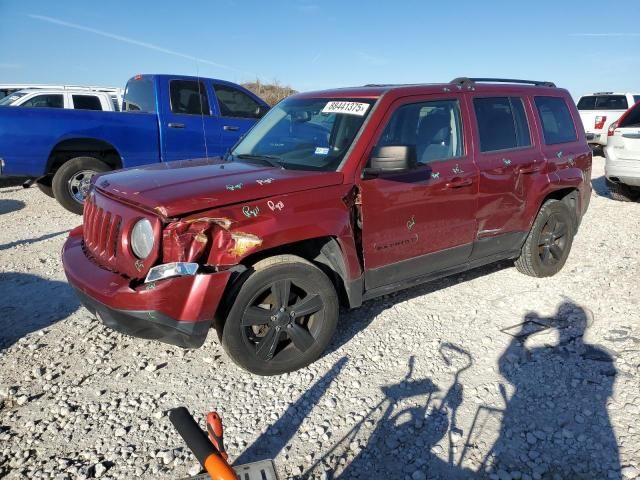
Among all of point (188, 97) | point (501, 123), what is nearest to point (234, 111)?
point (188, 97)

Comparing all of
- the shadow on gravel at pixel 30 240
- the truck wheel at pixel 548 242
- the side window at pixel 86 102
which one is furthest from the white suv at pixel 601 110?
the shadow on gravel at pixel 30 240

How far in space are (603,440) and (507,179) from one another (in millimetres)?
2255

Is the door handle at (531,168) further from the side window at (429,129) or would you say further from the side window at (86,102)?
the side window at (86,102)

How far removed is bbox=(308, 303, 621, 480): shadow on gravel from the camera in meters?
2.46

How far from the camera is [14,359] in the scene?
133 inches

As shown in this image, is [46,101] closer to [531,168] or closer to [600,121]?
[531,168]

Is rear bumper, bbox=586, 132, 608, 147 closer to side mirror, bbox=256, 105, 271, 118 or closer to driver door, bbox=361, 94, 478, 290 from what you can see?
side mirror, bbox=256, 105, 271, 118

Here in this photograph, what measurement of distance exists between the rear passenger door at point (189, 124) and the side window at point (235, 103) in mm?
232

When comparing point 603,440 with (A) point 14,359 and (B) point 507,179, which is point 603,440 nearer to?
(B) point 507,179

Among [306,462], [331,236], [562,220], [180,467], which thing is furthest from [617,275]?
[180,467]

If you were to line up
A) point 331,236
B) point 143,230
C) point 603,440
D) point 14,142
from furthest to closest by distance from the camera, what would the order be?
1. point 14,142
2. point 331,236
3. point 143,230
4. point 603,440

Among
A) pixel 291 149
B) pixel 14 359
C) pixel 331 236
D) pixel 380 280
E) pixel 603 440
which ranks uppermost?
pixel 291 149

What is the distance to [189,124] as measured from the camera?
7.55 meters

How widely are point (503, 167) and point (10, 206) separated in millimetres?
7649
